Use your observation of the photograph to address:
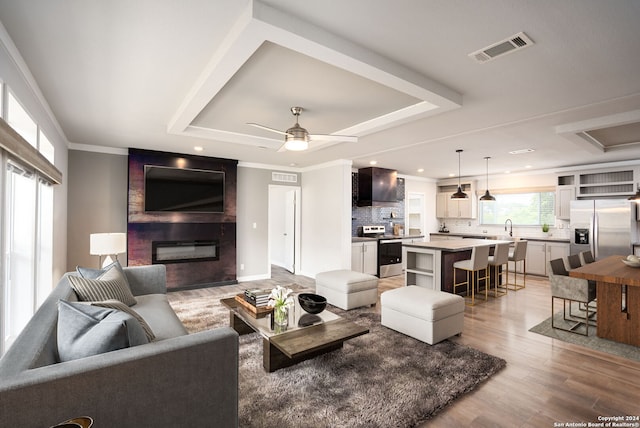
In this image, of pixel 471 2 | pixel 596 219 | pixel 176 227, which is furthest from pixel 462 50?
pixel 596 219

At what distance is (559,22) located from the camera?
5.75 ft

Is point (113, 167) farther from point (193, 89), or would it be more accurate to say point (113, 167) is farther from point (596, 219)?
point (596, 219)

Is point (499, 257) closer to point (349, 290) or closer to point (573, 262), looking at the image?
point (573, 262)

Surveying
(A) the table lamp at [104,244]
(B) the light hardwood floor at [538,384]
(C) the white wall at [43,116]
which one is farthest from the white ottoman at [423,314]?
(C) the white wall at [43,116]

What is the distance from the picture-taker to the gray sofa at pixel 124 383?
3.73 ft

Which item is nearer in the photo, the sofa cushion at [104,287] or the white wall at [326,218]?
the sofa cushion at [104,287]

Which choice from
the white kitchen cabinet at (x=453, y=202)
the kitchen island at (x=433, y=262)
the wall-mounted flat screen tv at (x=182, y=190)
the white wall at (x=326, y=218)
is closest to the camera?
the kitchen island at (x=433, y=262)

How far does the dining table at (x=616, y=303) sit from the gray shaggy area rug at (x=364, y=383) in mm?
1546

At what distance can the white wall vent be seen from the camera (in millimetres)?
6677

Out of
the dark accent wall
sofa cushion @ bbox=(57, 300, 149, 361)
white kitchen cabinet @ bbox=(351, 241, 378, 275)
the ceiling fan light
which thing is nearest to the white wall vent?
Result: the dark accent wall

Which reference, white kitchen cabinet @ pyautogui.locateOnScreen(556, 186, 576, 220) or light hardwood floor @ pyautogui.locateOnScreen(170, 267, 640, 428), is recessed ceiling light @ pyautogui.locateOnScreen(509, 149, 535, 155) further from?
light hardwood floor @ pyautogui.locateOnScreen(170, 267, 640, 428)

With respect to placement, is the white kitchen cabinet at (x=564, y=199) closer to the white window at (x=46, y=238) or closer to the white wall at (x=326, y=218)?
the white wall at (x=326, y=218)

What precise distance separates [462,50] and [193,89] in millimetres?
2183

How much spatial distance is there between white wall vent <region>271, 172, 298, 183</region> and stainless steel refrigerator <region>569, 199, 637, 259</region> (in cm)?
589
